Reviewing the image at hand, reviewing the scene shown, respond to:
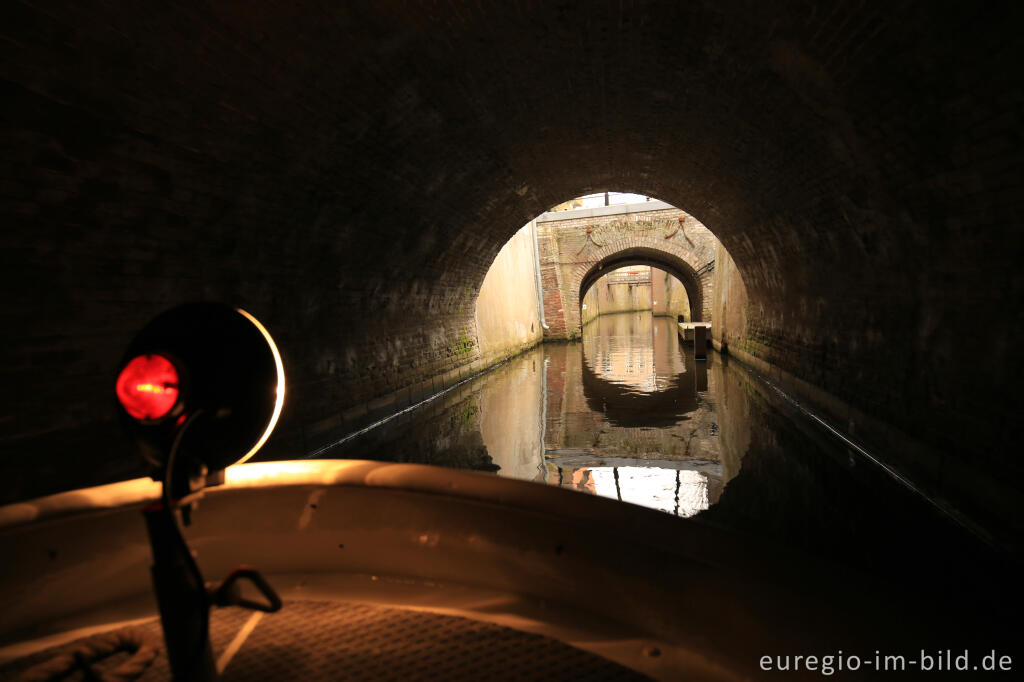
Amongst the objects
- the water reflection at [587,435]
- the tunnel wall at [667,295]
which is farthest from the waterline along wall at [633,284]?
the water reflection at [587,435]

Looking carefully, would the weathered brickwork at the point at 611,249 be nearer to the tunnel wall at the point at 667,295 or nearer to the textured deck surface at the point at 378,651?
the tunnel wall at the point at 667,295

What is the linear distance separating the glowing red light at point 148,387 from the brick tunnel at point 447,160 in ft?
8.97

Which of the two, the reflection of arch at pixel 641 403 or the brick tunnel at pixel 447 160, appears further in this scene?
the reflection of arch at pixel 641 403

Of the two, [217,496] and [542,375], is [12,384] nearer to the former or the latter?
[217,496]

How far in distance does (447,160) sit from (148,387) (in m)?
5.97

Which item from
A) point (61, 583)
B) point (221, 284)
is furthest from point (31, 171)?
point (61, 583)

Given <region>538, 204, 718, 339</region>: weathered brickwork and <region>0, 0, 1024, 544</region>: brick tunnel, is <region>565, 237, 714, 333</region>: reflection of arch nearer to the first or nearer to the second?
<region>538, 204, 718, 339</region>: weathered brickwork

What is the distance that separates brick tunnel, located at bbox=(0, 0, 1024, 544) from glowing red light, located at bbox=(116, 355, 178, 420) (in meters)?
2.73

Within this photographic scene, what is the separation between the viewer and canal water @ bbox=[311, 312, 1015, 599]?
3271 millimetres

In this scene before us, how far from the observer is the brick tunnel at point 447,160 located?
3107 mm

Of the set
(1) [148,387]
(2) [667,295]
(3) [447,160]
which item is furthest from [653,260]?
(1) [148,387]

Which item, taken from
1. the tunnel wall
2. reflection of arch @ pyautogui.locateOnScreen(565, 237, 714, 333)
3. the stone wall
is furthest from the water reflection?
the tunnel wall

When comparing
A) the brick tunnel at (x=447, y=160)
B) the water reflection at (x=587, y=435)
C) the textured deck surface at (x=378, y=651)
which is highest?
the brick tunnel at (x=447, y=160)

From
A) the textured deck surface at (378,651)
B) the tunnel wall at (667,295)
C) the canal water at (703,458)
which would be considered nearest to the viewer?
the textured deck surface at (378,651)
